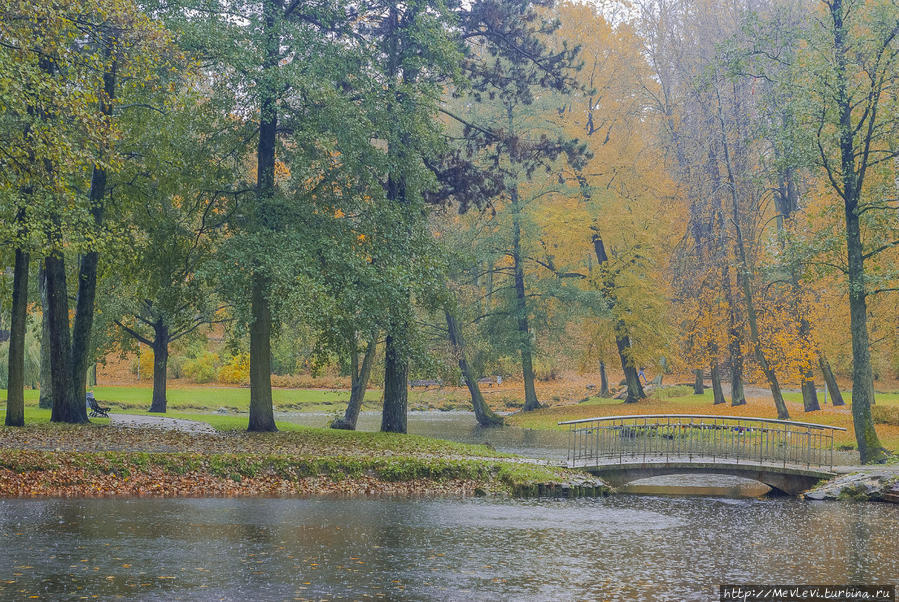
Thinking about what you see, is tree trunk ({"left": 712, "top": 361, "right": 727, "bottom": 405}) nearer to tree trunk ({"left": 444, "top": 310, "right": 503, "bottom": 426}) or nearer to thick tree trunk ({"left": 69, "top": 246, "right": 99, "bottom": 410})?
tree trunk ({"left": 444, "top": 310, "right": 503, "bottom": 426})

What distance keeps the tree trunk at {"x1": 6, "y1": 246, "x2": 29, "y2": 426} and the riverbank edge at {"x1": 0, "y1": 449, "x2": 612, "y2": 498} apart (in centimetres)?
514

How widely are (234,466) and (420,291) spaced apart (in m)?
7.35

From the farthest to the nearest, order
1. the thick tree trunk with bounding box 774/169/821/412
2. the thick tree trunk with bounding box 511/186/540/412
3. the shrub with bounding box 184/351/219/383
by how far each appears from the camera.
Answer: the shrub with bounding box 184/351/219/383 < the thick tree trunk with bounding box 511/186/540/412 < the thick tree trunk with bounding box 774/169/821/412

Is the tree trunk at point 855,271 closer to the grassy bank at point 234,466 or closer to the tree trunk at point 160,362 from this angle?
the grassy bank at point 234,466

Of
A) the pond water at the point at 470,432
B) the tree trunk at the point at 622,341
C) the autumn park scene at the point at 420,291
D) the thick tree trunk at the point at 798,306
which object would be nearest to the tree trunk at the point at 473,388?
the autumn park scene at the point at 420,291

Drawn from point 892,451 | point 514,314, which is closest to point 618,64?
point 514,314

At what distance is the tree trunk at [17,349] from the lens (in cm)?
2153

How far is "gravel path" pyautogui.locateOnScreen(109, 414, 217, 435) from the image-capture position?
23922 mm

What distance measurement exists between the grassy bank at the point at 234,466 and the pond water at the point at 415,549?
115 centimetres

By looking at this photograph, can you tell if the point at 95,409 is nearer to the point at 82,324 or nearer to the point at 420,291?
the point at 82,324

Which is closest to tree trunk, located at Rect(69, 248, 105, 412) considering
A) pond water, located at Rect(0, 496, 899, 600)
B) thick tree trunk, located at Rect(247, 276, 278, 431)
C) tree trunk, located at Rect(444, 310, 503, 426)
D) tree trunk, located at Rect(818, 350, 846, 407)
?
thick tree trunk, located at Rect(247, 276, 278, 431)

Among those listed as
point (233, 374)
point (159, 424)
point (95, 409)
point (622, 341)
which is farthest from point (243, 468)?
point (233, 374)

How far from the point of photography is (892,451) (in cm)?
2434

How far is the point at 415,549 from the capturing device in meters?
12.5
